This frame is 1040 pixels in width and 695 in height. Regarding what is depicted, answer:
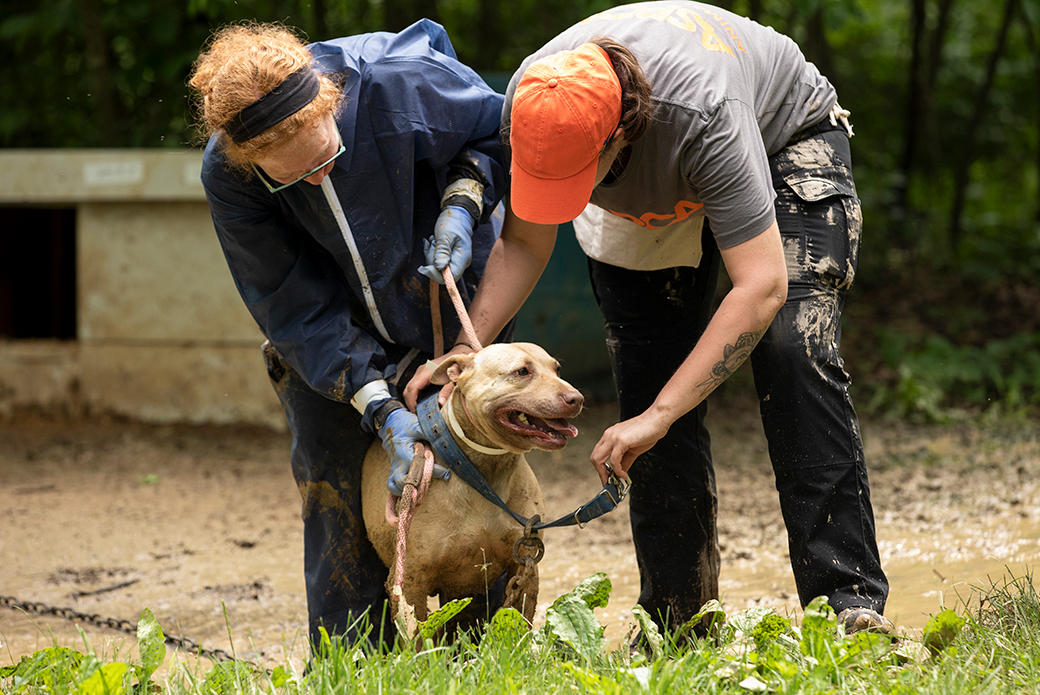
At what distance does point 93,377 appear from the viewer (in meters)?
6.95

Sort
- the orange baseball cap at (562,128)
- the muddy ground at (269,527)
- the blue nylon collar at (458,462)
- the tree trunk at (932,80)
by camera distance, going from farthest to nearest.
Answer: the tree trunk at (932,80) < the muddy ground at (269,527) < the blue nylon collar at (458,462) < the orange baseball cap at (562,128)

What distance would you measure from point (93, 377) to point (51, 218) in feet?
6.80

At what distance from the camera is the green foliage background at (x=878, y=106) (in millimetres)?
6996

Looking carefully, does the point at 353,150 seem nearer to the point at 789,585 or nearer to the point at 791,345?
the point at 791,345

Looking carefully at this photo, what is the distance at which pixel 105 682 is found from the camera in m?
2.05

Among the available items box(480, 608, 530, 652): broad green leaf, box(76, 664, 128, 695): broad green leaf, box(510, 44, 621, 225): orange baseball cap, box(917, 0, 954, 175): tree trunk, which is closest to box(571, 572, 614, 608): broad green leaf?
box(480, 608, 530, 652): broad green leaf

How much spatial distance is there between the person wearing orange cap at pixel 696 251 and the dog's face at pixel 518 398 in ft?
0.73

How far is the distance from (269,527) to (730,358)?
3246 mm

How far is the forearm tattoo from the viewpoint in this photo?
7.72 ft

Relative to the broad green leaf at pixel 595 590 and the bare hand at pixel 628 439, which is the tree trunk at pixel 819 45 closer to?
the bare hand at pixel 628 439

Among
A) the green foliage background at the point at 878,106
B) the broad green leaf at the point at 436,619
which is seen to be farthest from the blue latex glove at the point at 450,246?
the green foliage background at the point at 878,106

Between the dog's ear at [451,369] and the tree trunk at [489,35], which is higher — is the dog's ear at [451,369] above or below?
above

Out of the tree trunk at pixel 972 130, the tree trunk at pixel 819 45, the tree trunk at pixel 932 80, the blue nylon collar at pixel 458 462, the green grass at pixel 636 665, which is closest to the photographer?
the green grass at pixel 636 665

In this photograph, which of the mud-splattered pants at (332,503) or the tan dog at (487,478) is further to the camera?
the mud-splattered pants at (332,503)
